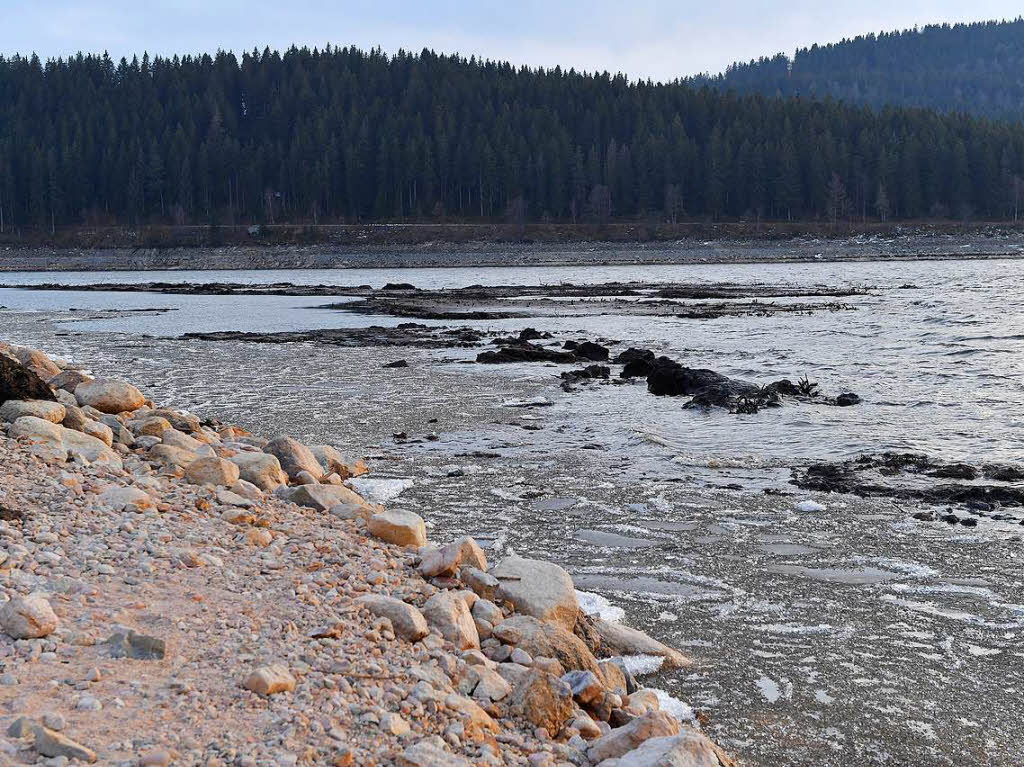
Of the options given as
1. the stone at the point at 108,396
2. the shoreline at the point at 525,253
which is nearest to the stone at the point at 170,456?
the stone at the point at 108,396

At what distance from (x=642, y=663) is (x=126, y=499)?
3511mm

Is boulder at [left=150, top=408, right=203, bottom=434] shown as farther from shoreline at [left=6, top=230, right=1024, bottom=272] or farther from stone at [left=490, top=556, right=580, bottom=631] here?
shoreline at [left=6, top=230, right=1024, bottom=272]

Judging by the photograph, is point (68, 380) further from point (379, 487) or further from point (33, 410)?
point (379, 487)

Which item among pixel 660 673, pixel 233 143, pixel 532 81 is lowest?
pixel 660 673

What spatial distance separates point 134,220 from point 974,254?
101255mm

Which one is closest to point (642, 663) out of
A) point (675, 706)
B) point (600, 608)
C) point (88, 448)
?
point (675, 706)

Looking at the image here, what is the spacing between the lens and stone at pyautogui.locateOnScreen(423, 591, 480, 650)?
5012 millimetres

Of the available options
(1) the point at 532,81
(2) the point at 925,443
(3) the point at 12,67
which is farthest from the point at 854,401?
(3) the point at 12,67

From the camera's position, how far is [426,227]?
11394cm

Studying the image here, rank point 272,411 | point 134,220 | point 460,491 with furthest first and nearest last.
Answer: point 134,220 < point 272,411 < point 460,491

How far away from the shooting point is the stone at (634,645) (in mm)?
5633

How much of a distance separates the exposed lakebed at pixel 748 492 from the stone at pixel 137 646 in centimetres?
267

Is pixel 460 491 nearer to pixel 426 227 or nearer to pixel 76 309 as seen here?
pixel 76 309

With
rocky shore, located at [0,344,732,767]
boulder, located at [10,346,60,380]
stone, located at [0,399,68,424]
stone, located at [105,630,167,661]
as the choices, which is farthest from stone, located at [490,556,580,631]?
boulder, located at [10,346,60,380]
